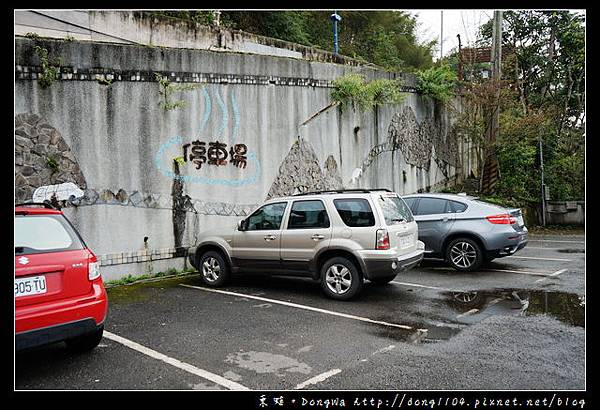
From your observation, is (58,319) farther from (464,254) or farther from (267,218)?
(464,254)

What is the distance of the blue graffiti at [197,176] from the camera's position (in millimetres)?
9453

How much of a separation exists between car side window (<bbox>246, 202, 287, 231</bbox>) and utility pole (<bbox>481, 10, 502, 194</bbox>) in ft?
38.5

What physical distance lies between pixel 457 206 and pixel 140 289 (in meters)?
6.06

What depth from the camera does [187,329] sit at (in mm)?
6066

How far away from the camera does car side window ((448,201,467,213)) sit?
981cm

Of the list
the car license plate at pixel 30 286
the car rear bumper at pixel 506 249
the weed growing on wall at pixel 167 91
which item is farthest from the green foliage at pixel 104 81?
the car rear bumper at pixel 506 249

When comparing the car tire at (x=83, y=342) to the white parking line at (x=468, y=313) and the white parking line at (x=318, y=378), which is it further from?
the white parking line at (x=468, y=313)

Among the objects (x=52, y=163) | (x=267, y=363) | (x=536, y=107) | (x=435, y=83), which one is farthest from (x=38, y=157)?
(x=536, y=107)

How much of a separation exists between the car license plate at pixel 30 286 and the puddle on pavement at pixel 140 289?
313cm

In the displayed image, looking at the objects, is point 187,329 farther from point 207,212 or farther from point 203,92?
point 203,92

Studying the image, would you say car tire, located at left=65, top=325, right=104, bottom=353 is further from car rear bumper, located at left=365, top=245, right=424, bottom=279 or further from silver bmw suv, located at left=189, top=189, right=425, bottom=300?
car rear bumper, located at left=365, top=245, right=424, bottom=279

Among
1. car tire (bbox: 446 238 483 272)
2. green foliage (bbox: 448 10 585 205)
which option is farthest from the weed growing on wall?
green foliage (bbox: 448 10 585 205)

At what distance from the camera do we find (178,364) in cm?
494

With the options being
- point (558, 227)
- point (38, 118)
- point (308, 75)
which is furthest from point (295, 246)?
point (558, 227)
